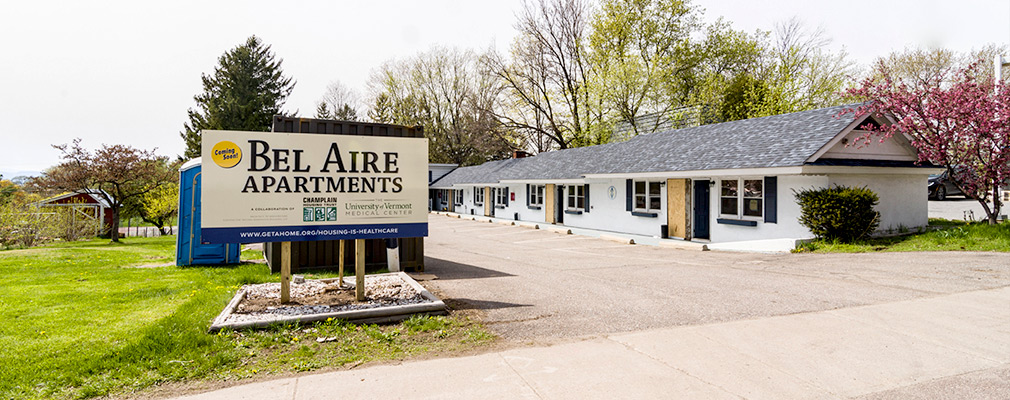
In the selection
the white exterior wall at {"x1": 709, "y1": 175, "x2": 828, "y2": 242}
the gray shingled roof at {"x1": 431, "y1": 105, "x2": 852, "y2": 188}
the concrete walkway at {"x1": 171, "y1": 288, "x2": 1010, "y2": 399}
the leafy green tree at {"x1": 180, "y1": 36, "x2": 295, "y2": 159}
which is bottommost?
the concrete walkway at {"x1": 171, "y1": 288, "x2": 1010, "y2": 399}

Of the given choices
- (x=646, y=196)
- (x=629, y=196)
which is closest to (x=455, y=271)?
(x=646, y=196)

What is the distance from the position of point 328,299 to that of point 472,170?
118 feet

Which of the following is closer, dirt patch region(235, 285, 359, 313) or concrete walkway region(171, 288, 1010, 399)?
concrete walkway region(171, 288, 1010, 399)

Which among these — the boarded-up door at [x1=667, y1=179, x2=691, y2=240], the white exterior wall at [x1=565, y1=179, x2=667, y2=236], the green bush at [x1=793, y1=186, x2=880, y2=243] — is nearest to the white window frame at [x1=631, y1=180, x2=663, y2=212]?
the white exterior wall at [x1=565, y1=179, x2=667, y2=236]

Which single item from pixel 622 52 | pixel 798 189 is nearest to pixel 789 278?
pixel 798 189

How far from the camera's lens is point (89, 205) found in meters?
22.3

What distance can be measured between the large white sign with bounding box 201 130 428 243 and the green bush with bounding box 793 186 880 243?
10.8 meters

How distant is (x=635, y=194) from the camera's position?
65.7 ft

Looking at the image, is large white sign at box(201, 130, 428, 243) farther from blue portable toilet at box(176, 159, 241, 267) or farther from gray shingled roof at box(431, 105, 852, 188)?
gray shingled roof at box(431, 105, 852, 188)

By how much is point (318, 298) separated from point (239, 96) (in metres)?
43.8

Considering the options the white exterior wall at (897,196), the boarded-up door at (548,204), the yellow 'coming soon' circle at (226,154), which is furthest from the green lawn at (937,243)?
the boarded-up door at (548,204)

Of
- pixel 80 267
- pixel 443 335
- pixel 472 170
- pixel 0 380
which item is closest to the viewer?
pixel 0 380

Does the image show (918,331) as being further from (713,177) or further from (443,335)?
(713,177)

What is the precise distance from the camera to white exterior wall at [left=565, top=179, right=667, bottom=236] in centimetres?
1878
